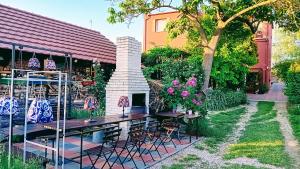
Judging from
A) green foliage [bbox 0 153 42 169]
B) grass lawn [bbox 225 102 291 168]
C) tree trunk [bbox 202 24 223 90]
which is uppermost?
tree trunk [bbox 202 24 223 90]

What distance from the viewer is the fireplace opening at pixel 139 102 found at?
9797 mm

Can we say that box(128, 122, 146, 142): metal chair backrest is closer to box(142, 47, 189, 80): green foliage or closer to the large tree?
the large tree

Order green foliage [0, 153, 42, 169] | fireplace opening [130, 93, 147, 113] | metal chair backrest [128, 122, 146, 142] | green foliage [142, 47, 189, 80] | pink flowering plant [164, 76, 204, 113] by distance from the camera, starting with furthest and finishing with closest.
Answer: green foliage [142, 47, 189, 80] → pink flowering plant [164, 76, 204, 113] → fireplace opening [130, 93, 147, 113] → metal chair backrest [128, 122, 146, 142] → green foliage [0, 153, 42, 169]

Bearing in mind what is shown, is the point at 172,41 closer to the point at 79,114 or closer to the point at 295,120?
the point at 295,120

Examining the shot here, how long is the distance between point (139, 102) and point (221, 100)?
10.8 metres

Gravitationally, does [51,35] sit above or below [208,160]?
above

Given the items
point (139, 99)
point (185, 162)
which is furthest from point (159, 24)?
point (185, 162)

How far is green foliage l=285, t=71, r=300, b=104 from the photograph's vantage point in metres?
Answer: 17.6

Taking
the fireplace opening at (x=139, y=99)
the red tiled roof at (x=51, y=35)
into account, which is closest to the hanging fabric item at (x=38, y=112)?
the fireplace opening at (x=139, y=99)

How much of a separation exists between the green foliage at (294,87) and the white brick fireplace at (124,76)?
1223cm

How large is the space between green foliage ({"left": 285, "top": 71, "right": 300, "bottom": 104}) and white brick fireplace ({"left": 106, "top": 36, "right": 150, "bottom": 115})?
12.2 meters

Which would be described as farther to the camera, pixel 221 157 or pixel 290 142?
pixel 290 142

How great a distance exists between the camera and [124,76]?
9.02m

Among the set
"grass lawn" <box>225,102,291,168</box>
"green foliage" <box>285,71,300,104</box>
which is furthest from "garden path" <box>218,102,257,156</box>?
"green foliage" <box>285,71,300,104</box>
